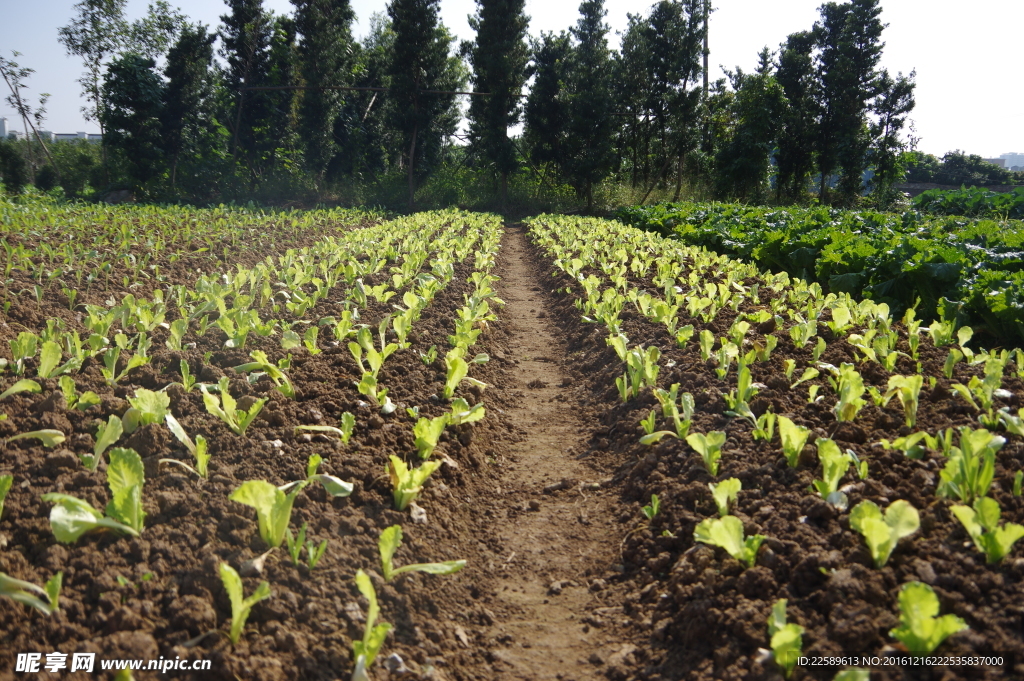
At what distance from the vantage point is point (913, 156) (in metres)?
31.5

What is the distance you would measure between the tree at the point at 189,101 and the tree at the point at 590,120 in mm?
15669

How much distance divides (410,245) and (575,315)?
396cm

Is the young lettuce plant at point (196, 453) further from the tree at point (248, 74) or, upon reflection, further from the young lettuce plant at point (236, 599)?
the tree at point (248, 74)

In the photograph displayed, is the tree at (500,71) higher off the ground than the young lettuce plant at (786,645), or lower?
higher

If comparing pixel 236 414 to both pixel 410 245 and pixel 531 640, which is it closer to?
pixel 531 640

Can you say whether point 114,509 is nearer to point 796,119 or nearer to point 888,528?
point 888,528

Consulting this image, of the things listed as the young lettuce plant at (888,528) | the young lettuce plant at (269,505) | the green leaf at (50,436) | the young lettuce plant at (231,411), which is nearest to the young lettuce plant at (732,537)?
the young lettuce plant at (888,528)

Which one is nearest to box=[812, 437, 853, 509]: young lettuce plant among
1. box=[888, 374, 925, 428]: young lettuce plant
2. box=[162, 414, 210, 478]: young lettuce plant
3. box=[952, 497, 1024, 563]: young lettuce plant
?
box=[952, 497, 1024, 563]: young lettuce plant

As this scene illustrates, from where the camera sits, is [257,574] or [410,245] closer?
[257,574]

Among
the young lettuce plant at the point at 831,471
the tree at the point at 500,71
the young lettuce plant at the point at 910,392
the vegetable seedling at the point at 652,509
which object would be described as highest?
the tree at the point at 500,71

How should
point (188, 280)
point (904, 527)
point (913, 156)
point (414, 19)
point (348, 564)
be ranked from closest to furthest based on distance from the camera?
point (904, 527), point (348, 564), point (188, 280), point (414, 19), point (913, 156)

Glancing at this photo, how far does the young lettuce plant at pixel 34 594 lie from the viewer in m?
1.62

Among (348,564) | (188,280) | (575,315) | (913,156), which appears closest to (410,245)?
(188,280)

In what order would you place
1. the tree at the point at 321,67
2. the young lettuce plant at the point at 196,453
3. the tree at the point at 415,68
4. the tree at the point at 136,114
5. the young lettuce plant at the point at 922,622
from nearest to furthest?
1. the young lettuce plant at the point at 922,622
2. the young lettuce plant at the point at 196,453
3. the tree at the point at 136,114
4. the tree at the point at 321,67
5. the tree at the point at 415,68
